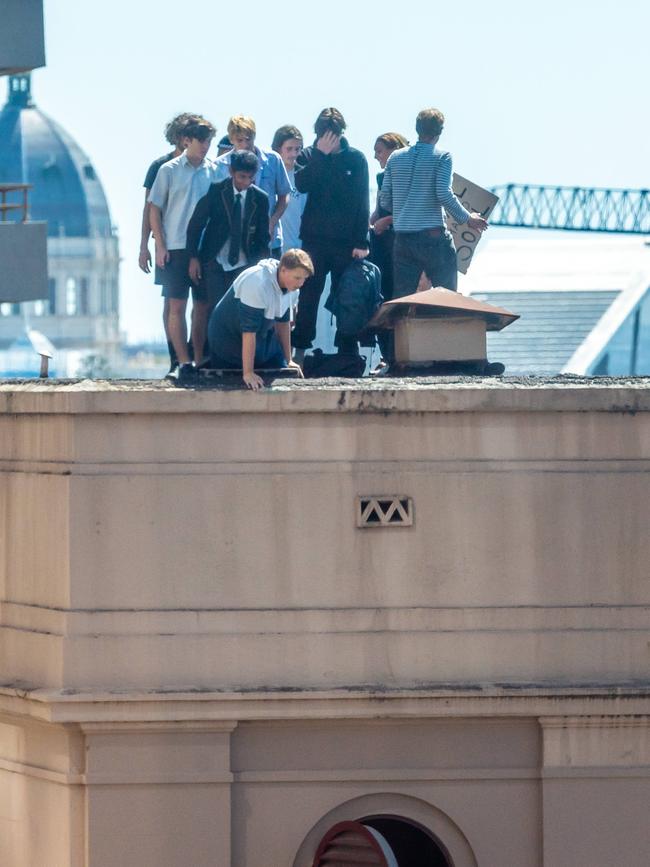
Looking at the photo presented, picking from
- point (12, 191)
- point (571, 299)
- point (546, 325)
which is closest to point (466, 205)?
point (12, 191)

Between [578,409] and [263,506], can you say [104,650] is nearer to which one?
[263,506]

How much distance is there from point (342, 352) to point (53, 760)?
403cm

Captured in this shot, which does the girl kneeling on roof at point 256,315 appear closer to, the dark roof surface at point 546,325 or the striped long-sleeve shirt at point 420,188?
the striped long-sleeve shirt at point 420,188

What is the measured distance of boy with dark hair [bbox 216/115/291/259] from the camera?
16797mm

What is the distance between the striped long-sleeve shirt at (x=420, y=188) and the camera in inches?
694

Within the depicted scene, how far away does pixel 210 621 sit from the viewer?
14781mm

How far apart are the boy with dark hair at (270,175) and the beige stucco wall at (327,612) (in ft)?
8.88

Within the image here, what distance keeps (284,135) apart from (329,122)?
1.85 ft

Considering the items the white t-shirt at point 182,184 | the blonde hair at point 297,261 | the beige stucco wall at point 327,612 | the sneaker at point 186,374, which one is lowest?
the beige stucco wall at point 327,612

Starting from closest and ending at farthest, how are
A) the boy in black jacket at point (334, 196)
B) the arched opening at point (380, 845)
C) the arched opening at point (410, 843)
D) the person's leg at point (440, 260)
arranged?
the arched opening at point (380, 845) < the arched opening at point (410, 843) < the boy in black jacket at point (334, 196) < the person's leg at point (440, 260)

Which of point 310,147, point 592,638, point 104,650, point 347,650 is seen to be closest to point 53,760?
point 104,650

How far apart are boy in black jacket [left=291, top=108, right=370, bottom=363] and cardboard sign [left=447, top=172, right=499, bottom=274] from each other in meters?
1.93


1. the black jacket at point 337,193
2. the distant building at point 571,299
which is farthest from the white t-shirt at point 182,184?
the distant building at point 571,299

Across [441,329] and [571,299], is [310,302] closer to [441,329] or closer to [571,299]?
[441,329]
